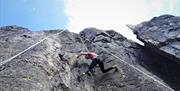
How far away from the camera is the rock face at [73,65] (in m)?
11.8

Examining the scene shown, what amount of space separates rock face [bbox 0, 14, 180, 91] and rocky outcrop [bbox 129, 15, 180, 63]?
1.22 metres

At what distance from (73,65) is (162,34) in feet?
28.0

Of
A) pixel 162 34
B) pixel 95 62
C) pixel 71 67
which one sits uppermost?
pixel 162 34

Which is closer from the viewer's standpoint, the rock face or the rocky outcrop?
the rock face

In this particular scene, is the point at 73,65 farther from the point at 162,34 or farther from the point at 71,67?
the point at 162,34

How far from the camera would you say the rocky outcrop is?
19844mm

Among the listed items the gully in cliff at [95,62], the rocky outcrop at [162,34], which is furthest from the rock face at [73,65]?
the rocky outcrop at [162,34]

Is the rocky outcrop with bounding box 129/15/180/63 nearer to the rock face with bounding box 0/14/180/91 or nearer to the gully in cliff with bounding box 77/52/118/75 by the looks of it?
the rock face with bounding box 0/14/180/91

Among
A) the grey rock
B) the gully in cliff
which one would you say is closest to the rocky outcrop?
the grey rock

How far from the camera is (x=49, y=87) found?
11.8 meters

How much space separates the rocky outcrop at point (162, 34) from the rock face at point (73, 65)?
122cm

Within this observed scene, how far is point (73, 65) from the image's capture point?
16891 mm

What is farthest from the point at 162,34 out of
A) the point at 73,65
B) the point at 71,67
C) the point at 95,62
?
the point at 71,67

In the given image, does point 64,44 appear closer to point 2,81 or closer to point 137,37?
point 137,37
